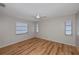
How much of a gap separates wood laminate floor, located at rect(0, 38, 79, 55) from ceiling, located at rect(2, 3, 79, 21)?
0.35 m

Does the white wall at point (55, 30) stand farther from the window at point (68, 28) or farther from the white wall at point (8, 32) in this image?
the white wall at point (8, 32)

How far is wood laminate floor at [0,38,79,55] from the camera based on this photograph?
1058 millimetres

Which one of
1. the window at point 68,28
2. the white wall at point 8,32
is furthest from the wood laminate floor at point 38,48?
the window at point 68,28

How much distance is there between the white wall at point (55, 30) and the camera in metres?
1.14

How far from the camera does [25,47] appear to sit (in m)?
1.14

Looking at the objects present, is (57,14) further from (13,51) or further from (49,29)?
(13,51)

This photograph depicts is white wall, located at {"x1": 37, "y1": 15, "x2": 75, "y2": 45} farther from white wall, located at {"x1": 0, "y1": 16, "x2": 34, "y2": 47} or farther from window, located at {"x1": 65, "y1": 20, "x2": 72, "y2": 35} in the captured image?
white wall, located at {"x1": 0, "y1": 16, "x2": 34, "y2": 47}

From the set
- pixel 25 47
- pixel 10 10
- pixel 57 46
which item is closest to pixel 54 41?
pixel 57 46

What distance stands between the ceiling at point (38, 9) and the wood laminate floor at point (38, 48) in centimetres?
35

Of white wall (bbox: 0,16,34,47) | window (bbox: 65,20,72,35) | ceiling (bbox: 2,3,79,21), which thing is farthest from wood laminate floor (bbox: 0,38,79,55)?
ceiling (bbox: 2,3,79,21)

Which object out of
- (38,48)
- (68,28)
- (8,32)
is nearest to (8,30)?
(8,32)

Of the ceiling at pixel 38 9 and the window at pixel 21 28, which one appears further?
the window at pixel 21 28

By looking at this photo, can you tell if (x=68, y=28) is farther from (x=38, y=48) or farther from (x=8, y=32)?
(x=8, y=32)
